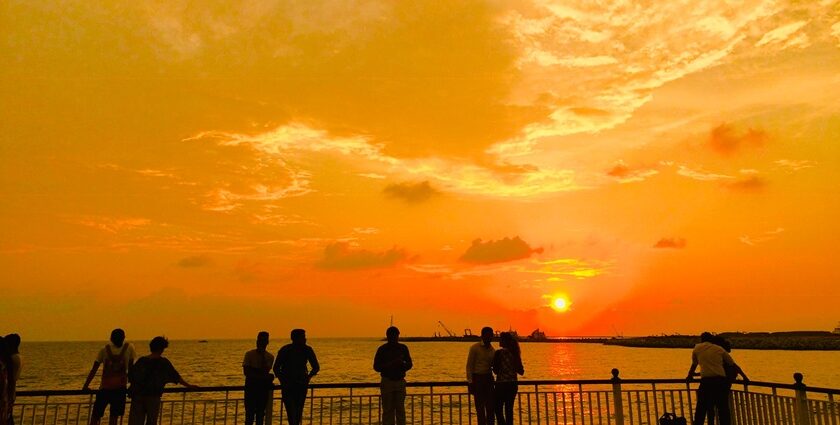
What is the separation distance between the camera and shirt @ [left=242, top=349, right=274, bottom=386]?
381 inches

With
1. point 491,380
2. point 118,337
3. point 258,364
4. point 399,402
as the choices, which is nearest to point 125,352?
point 118,337

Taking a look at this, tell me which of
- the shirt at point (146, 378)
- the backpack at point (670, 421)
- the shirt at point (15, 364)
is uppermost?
the shirt at point (15, 364)

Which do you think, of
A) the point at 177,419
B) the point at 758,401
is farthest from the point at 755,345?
the point at 758,401

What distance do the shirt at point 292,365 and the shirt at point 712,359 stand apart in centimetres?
655

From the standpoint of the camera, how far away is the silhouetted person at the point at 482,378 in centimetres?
1020

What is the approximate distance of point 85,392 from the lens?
29.4 feet

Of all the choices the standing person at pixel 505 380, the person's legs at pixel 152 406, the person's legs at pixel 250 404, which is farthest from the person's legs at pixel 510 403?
the person's legs at pixel 152 406

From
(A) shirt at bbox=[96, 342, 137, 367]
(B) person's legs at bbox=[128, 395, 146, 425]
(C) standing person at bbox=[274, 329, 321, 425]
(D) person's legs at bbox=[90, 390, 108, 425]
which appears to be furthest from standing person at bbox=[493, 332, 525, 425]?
(D) person's legs at bbox=[90, 390, 108, 425]

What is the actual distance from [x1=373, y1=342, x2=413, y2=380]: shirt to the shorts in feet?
13.2

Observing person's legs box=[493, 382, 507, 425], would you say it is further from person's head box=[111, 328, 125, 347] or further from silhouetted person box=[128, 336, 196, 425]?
person's head box=[111, 328, 125, 347]

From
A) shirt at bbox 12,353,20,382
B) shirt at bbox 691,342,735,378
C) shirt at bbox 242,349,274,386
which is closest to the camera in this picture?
shirt at bbox 12,353,20,382

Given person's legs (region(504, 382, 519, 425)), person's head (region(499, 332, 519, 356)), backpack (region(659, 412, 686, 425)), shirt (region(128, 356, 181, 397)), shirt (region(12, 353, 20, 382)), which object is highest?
person's head (region(499, 332, 519, 356))

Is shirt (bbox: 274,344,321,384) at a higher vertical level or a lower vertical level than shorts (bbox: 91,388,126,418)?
higher

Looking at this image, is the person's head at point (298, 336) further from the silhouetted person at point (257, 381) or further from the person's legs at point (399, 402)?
the person's legs at point (399, 402)
